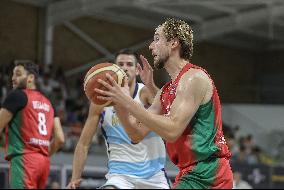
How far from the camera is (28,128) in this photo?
22.5ft

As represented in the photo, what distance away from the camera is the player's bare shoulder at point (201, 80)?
4297mm

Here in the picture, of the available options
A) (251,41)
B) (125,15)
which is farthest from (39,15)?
(251,41)

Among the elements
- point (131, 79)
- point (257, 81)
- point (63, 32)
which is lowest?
point (257, 81)

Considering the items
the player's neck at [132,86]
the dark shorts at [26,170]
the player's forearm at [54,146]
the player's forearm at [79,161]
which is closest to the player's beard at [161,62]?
the player's forearm at [79,161]

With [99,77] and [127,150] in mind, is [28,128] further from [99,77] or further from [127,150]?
[99,77]

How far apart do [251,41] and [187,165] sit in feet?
84.3

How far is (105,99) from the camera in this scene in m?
3.99

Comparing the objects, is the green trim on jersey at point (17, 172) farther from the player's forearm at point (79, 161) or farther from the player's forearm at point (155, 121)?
the player's forearm at point (155, 121)

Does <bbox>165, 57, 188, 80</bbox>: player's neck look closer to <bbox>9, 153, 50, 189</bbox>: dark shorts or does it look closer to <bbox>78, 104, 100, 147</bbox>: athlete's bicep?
<bbox>78, 104, 100, 147</bbox>: athlete's bicep

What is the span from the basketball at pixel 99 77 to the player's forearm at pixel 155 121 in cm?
30

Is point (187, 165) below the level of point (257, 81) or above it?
above

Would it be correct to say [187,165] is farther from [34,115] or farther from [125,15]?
[125,15]

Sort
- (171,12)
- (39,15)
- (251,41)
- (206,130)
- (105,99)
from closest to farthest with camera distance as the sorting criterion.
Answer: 1. (105,99)
2. (206,130)
3. (39,15)
4. (171,12)
5. (251,41)

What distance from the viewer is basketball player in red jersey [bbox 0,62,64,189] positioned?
677 cm
